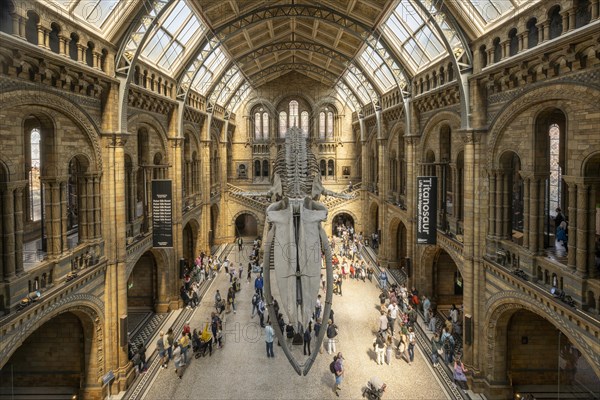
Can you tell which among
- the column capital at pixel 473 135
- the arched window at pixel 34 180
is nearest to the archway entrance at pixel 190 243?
the arched window at pixel 34 180

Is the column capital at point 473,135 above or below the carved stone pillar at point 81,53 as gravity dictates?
below

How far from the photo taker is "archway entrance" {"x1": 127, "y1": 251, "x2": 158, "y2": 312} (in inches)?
788

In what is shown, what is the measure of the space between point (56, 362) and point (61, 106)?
8.20m

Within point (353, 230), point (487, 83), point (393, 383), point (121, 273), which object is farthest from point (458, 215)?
point (353, 230)

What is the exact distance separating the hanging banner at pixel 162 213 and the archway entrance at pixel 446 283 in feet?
40.7

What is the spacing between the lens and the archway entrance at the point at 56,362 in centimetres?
1309

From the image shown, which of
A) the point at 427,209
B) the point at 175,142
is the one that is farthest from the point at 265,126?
the point at 427,209

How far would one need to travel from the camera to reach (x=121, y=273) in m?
14.1

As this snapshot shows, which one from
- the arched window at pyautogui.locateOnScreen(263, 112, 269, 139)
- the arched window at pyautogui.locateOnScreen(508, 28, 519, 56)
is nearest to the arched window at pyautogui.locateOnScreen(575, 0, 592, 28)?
the arched window at pyautogui.locateOnScreen(508, 28, 519, 56)

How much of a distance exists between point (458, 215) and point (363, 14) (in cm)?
1043

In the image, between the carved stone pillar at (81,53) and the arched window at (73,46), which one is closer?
the arched window at (73,46)

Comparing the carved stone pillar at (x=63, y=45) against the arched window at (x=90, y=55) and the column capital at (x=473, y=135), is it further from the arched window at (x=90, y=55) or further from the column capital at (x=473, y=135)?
the column capital at (x=473, y=135)

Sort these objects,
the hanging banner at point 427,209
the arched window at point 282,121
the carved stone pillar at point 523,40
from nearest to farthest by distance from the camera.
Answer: the carved stone pillar at point 523,40 → the hanging banner at point 427,209 → the arched window at point 282,121

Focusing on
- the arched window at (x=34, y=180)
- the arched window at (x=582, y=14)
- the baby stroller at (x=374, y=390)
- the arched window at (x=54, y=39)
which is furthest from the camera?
the arched window at (x=34, y=180)
